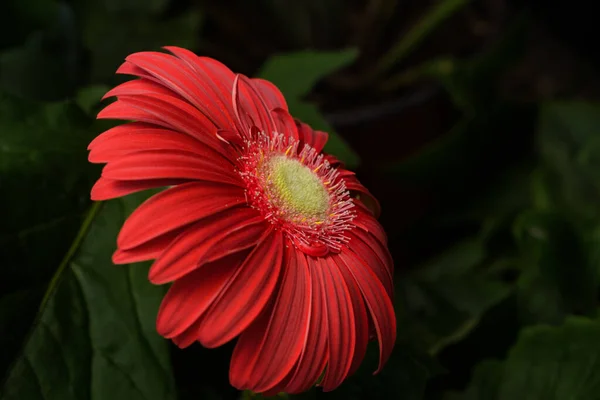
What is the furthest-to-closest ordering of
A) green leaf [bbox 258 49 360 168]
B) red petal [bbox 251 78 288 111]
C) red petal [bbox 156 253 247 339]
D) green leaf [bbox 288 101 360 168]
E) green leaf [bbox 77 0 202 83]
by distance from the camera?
1. green leaf [bbox 77 0 202 83]
2. green leaf [bbox 258 49 360 168]
3. green leaf [bbox 288 101 360 168]
4. red petal [bbox 251 78 288 111]
5. red petal [bbox 156 253 247 339]

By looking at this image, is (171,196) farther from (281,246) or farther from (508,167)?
(508,167)

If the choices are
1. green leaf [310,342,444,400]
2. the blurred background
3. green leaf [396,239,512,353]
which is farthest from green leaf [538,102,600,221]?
green leaf [310,342,444,400]

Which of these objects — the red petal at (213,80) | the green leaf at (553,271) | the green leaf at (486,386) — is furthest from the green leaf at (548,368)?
the red petal at (213,80)

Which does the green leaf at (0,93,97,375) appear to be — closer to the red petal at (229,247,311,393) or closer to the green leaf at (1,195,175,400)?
the green leaf at (1,195,175,400)

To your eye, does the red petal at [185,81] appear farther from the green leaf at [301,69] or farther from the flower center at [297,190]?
the green leaf at [301,69]

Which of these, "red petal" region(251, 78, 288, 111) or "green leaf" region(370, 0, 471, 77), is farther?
"green leaf" region(370, 0, 471, 77)

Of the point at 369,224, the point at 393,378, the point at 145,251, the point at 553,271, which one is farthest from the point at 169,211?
the point at 553,271

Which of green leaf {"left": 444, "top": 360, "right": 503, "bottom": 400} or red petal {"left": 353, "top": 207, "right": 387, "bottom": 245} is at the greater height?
red petal {"left": 353, "top": 207, "right": 387, "bottom": 245}

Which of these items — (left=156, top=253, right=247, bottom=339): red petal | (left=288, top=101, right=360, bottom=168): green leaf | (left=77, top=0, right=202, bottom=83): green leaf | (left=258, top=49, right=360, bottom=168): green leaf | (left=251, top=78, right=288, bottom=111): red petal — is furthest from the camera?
(left=77, top=0, right=202, bottom=83): green leaf
